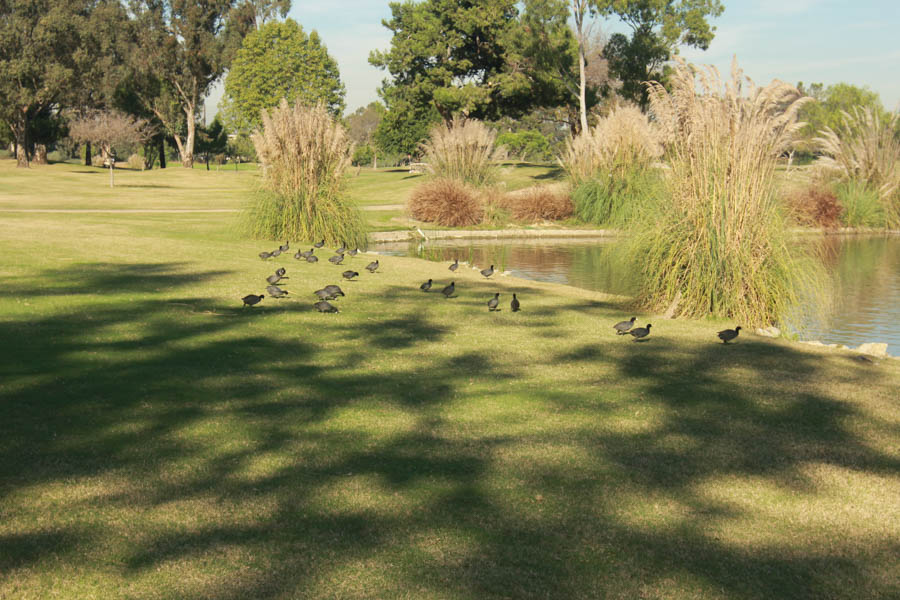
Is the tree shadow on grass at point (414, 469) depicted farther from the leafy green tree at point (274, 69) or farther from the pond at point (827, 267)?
the leafy green tree at point (274, 69)

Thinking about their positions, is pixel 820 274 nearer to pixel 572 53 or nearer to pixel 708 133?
pixel 708 133

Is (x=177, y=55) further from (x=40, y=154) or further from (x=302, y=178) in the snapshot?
(x=302, y=178)

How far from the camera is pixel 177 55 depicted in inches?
2571

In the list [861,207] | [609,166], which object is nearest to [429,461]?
[609,166]

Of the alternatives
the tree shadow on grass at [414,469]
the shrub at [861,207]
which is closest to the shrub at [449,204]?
the shrub at [861,207]

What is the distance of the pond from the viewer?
1085 cm

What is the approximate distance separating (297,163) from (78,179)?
38490 millimetres

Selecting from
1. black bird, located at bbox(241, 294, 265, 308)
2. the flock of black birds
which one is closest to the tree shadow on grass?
the flock of black birds

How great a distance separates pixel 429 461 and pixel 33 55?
59.2 metres

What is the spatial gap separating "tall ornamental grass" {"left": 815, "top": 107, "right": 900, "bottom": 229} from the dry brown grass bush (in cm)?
858

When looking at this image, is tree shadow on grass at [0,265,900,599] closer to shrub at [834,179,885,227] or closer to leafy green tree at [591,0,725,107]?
shrub at [834,179,885,227]

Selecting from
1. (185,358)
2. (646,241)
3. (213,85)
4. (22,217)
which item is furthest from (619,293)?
(213,85)

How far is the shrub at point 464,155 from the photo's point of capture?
24.9 m

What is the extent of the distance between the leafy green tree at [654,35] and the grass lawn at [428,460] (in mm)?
36841
